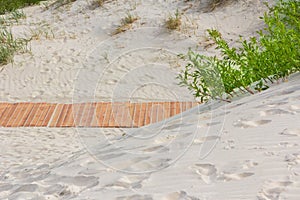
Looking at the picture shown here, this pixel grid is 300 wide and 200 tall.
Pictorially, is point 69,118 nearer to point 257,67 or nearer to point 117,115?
point 117,115

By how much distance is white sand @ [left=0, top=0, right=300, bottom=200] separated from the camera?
2.41 m

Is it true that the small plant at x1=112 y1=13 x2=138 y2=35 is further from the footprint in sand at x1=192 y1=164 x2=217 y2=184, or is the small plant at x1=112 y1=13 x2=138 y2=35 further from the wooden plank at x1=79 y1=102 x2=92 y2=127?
the footprint in sand at x1=192 y1=164 x2=217 y2=184

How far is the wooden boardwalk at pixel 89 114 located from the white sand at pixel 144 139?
176 mm

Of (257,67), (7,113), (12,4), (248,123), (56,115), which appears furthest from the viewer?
(12,4)

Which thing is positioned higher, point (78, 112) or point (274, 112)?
point (274, 112)

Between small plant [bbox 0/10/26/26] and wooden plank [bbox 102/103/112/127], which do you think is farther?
small plant [bbox 0/10/26/26]

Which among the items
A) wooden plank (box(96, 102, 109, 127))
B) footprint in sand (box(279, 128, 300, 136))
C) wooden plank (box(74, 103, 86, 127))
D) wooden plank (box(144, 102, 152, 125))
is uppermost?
footprint in sand (box(279, 128, 300, 136))

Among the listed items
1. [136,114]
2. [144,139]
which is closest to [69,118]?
[136,114]

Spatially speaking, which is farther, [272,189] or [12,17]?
[12,17]

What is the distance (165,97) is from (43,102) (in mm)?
1541

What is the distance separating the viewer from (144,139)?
11.4ft

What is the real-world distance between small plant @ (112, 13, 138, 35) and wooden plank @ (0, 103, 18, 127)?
8.75 ft

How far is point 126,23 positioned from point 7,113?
3263 mm

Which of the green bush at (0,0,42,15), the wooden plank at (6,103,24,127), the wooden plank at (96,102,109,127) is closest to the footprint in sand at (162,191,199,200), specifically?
the wooden plank at (96,102,109,127)
